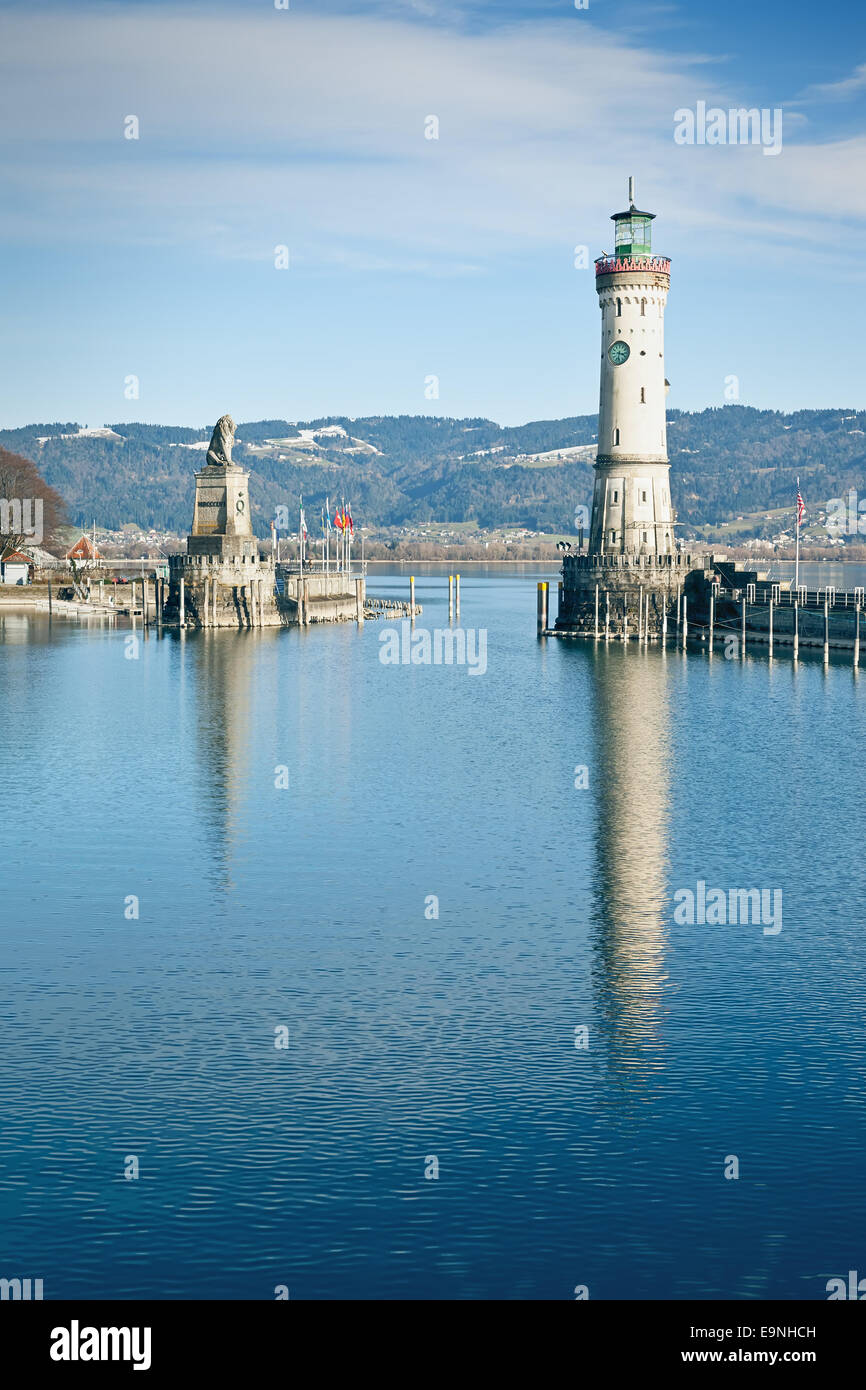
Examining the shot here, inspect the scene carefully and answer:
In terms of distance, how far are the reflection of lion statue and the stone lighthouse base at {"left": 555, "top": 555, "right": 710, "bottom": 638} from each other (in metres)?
32.3

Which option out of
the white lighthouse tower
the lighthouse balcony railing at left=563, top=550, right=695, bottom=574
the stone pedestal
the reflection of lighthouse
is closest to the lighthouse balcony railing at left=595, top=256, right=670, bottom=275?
the white lighthouse tower

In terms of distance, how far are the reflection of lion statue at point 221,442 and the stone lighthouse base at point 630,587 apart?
106 ft

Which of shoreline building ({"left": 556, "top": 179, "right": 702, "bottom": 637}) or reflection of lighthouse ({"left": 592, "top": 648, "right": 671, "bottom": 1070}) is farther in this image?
shoreline building ({"left": 556, "top": 179, "right": 702, "bottom": 637})

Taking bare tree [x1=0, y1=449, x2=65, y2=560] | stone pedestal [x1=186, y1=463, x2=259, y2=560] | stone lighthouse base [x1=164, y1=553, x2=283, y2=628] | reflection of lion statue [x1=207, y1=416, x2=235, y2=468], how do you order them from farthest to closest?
bare tree [x1=0, y1=449, x2=65, y2=560] < reflection of lion statue [x1=207, y1=416, x2=235, y2=468] < stone lighthouse base [x1=164, y1=553, x2=283, y2=628] < stone pedestal [x1=186, y1=463, x2=259, y2=560]

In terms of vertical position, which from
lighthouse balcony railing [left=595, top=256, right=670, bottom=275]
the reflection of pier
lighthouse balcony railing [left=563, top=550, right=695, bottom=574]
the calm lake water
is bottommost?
the calm lake water

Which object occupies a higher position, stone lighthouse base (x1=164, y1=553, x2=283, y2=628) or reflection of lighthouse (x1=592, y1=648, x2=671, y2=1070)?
stone lighthouse base (x1=164, y1=553, x2=283, y2=628)

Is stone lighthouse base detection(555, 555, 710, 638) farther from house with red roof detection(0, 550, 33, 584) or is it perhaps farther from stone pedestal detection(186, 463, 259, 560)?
house with red roof detection(0, 550, 33, 584)

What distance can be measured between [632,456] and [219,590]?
37.3 metres

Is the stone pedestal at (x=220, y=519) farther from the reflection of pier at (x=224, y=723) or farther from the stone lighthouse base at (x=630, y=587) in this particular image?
the stone lighthouse base at (x=630, y=587)

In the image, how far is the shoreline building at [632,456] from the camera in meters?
118

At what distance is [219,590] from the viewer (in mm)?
134125

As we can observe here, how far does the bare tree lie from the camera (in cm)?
16275

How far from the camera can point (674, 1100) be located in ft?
92.0
